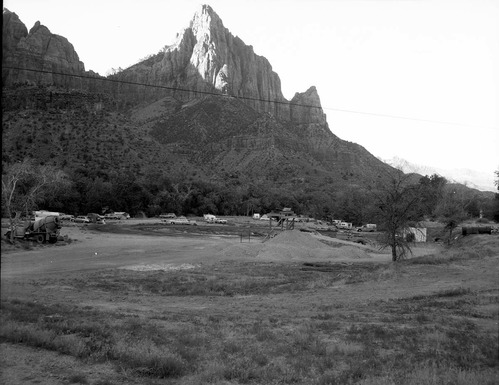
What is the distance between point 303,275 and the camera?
29953 mm

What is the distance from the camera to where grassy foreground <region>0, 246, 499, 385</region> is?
6.66 metres

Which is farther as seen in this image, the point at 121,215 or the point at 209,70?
the point at 209,70

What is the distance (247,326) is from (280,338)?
1827mm

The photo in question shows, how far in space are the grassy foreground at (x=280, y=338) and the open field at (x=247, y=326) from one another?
3 centimetres

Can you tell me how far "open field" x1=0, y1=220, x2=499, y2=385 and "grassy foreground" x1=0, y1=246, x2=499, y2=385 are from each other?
35mm

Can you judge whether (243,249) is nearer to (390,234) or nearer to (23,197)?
(390,234)

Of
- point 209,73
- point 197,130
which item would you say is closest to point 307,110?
point 209,73

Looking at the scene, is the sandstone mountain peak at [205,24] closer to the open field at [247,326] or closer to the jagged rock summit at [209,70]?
the jagged rock summit at [209,70]

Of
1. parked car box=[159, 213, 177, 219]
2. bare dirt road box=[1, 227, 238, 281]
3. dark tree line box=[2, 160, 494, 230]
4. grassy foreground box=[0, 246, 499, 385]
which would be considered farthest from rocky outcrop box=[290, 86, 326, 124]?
grassy foreground box=[0, 246, 499, 385]

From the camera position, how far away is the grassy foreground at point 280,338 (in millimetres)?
6660

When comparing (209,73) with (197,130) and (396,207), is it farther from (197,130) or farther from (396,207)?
(396,207)

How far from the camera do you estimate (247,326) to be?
12.4 meters

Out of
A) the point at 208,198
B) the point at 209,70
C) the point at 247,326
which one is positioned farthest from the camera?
the point at 209,70

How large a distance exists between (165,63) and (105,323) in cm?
18102
